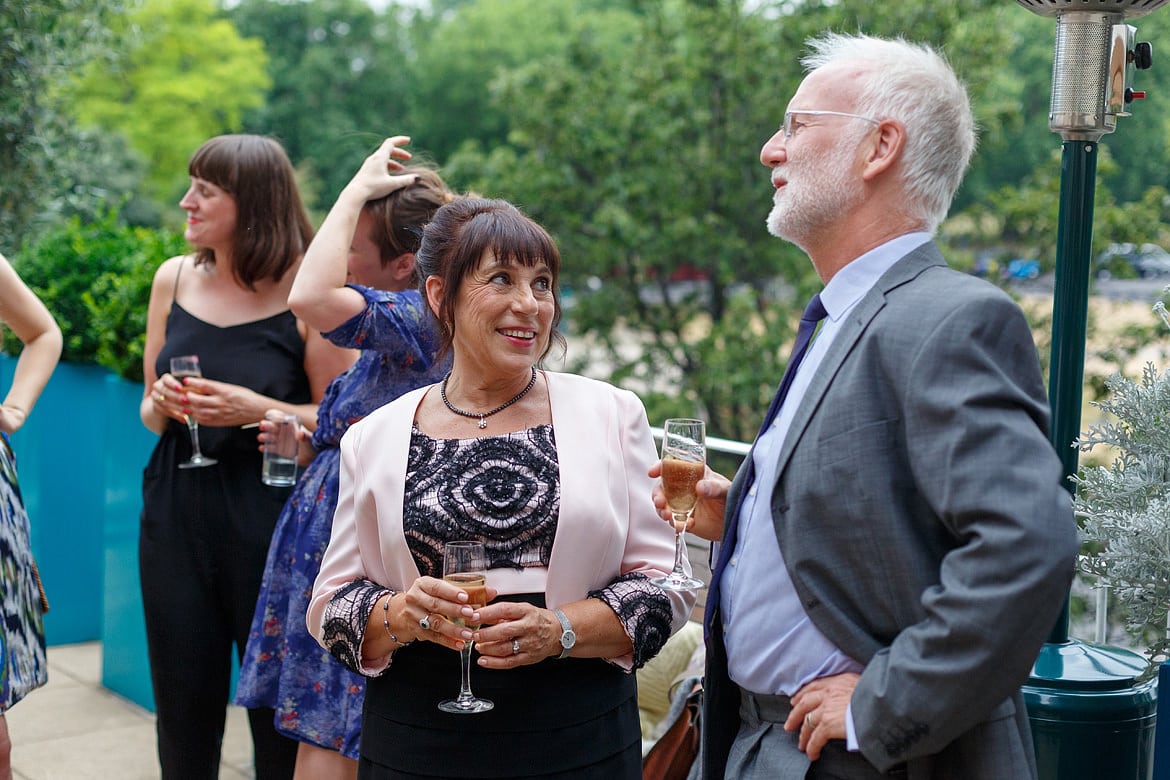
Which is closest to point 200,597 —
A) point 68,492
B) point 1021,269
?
point 68,492

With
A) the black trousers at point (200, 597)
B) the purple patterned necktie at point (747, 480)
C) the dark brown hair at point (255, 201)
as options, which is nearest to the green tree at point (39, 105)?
the dark brown hair at point (255, 201)

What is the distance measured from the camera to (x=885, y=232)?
6.90 feet

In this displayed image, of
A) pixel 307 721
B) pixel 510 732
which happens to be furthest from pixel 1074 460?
pixel 307 721

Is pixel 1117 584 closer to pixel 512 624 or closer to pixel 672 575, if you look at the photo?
pixel 672 575

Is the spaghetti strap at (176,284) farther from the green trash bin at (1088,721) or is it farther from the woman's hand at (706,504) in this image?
the green trash bin at (1088,721)

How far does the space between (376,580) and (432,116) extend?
2241 inches

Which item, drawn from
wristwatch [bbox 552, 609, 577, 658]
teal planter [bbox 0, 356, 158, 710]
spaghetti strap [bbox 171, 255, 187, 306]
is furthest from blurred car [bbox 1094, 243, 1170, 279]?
wristwatch [bbox 552, 609, 577, 658]

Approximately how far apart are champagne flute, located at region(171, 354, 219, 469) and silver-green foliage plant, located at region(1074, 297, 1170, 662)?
2.50 m

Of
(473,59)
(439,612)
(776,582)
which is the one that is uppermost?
(473,59)

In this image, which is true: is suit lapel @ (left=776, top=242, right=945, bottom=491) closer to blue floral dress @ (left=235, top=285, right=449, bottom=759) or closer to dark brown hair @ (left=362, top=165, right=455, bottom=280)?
blue floral dress @ (left=235, top=285, right=449, bottom=759)

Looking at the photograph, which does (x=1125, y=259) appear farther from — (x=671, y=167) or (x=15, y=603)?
(x=15, y=603)

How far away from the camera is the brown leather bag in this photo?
132 inches

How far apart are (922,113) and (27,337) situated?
316 centimetres

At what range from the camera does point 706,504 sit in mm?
2375
